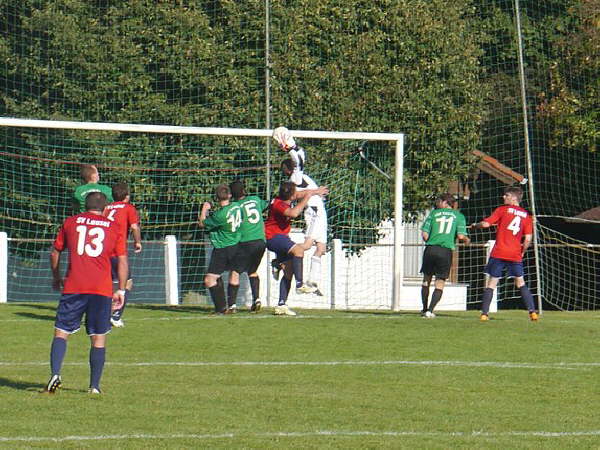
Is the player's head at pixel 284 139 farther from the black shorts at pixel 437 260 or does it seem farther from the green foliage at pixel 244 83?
Result: the green foliage at pixel 244 83

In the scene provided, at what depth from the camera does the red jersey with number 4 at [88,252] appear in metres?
10.7

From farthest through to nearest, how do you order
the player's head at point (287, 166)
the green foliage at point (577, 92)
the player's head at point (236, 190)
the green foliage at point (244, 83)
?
the green foliage at point (577, 92), the green foliage at point (244, 83), the player's head at point (287, 166), the player's head at point (236, 190)

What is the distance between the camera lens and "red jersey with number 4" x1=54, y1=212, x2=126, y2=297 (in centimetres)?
1071

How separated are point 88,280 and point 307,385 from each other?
2.45 metres

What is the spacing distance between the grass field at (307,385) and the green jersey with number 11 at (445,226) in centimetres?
141

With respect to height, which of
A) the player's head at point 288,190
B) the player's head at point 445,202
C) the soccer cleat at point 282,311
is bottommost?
the soccer cleat at point 282,311

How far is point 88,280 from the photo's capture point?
35.1 feet

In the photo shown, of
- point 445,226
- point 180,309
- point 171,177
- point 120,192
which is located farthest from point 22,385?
point 171,177

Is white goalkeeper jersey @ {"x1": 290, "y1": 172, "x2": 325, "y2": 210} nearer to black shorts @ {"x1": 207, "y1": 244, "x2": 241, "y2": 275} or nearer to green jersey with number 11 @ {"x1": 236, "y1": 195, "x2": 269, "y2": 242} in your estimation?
green jersey with number 11 @ {"x1": 236, "y1": 195, "x2": 269, "y2": 242}

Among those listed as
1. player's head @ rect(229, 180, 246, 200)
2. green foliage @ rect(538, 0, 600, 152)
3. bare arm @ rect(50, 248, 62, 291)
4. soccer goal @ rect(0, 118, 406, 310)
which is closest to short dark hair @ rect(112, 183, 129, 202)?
player's head @ rect(229, 180, 246, 200)

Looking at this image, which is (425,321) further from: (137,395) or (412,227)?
(412,227)

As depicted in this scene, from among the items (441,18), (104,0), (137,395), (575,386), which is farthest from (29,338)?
(441,18)

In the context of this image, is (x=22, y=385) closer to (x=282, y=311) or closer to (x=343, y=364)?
(x=343, y=364)

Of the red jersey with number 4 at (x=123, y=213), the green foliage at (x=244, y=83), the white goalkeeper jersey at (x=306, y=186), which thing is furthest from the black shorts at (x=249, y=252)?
the green foliage at (x=244, y=83)
